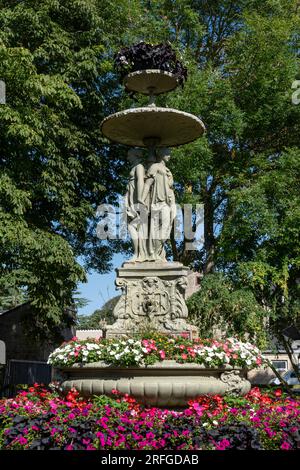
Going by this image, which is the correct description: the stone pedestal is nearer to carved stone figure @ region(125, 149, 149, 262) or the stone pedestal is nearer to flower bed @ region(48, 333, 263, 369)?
carved stone figure @ region(125, 149, 149, 262)

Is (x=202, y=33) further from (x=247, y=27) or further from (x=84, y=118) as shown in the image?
(x=84, y=118)

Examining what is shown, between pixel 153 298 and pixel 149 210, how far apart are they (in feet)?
5.19

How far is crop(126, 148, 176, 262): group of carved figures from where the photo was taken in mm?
9792

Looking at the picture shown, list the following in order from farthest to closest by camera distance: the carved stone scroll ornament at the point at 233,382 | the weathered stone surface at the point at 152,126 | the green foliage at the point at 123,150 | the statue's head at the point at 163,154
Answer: the green foliage at the point at 123,150
the statue's head at the point at 163,154
the weathered stone surface at the point at 152,126
the carved stone scroll ornament at the point at 233,382

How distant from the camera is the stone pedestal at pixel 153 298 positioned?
30.0ft

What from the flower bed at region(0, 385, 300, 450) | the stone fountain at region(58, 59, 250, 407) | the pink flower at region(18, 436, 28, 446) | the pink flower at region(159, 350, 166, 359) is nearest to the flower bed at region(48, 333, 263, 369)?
the pink flower at region(159, 350, 166, 359)

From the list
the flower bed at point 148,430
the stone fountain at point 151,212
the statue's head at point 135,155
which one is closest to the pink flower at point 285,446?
the flower bed at point 148,430

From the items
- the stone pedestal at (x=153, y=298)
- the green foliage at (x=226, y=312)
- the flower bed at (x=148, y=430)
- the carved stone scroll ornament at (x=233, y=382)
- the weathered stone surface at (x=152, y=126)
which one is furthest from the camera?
the green foliage at (x=226, y=312)

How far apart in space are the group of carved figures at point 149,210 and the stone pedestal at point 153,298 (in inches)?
15.1

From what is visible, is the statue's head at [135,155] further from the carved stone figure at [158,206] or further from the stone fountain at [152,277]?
the carved stone figure at [158,206]

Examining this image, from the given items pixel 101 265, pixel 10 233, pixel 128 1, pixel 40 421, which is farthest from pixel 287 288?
pixel 40 421

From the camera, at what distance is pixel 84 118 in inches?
747

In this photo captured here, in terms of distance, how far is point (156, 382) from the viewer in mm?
7336
